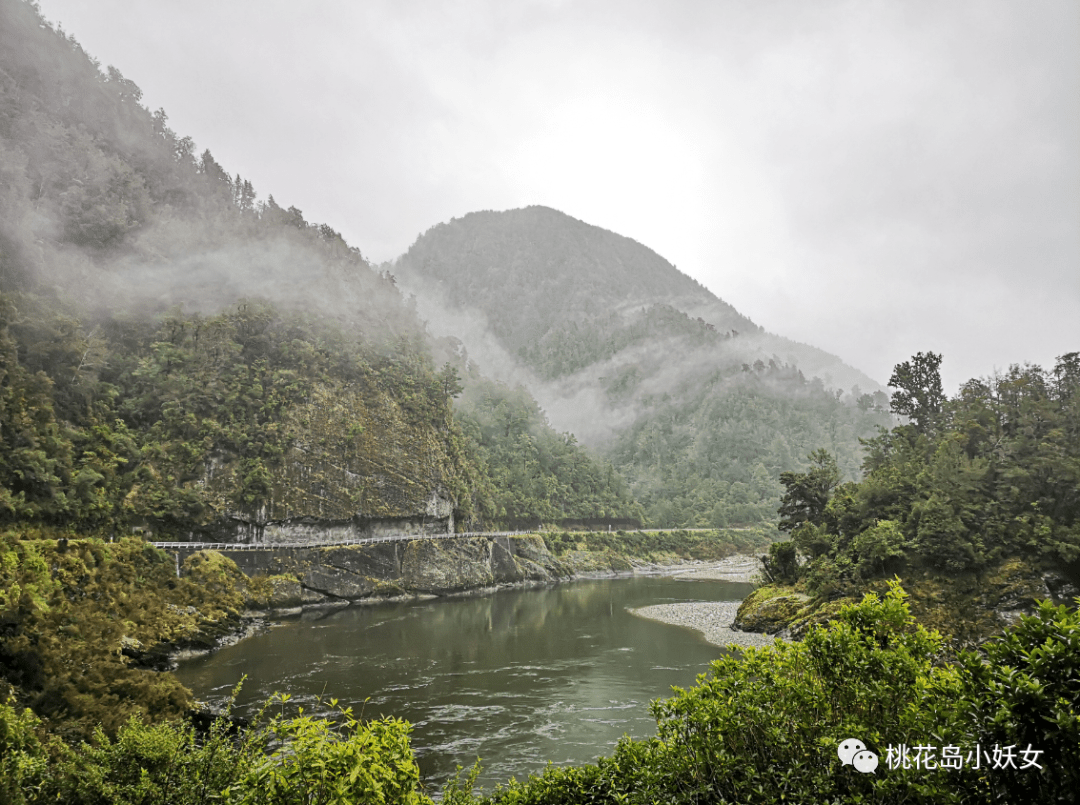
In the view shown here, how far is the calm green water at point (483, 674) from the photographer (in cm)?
2022

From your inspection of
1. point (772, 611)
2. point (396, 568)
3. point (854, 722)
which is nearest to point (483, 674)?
point (772, 611)

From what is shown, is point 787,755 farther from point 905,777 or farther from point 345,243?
point 345,243

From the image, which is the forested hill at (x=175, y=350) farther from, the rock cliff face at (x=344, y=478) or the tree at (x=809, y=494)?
the tree at (x=809, y=494)

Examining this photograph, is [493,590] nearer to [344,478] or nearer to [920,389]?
[344,478]

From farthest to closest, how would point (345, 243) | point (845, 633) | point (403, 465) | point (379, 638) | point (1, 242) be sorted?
point (345, 243) < point (403, 465) < point (1, 242) < point (379, 638) < point (845, 633)

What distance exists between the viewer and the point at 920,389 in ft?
165

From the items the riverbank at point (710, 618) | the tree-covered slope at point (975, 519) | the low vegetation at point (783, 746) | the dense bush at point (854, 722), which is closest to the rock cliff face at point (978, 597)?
the tree-covered slope at point (975, 519)

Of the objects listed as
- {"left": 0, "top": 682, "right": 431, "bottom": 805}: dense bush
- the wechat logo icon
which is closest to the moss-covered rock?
the wechat logo icon

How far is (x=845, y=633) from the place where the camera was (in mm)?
8664

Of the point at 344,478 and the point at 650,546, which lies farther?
the point at 650,546

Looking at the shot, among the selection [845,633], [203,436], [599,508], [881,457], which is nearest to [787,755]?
[845,633]

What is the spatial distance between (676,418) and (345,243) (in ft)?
419

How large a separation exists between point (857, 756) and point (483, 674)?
25.6 meters

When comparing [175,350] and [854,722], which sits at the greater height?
[175,350]
